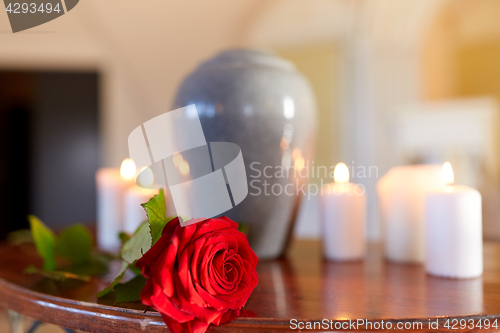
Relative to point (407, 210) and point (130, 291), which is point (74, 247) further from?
point (407, 210)

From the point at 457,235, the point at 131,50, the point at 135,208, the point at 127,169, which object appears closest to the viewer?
the point at 457,235

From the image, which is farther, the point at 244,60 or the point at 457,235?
the point at 244,60

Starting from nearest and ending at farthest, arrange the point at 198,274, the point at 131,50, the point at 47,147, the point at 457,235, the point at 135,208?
1. the point at 198,274
2. the point at 457,235
3. the point at 135,208
4. the point at 131,50
5. the point at 47,147

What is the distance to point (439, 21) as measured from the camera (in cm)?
343

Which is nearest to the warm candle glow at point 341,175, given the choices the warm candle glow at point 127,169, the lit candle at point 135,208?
the lit candle at point 135,208

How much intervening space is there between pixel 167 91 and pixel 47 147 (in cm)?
93

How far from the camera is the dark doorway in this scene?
8.61 feet

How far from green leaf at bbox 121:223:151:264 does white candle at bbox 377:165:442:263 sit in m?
0.35

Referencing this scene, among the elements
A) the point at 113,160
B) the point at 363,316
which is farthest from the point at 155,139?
the point at 113,160

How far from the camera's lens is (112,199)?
758 mm

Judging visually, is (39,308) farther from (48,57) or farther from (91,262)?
(48,57)

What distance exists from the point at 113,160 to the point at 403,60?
1.95 m

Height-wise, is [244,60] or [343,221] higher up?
[244,60]

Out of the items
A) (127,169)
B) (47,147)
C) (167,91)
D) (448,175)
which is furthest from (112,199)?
(47,147)
